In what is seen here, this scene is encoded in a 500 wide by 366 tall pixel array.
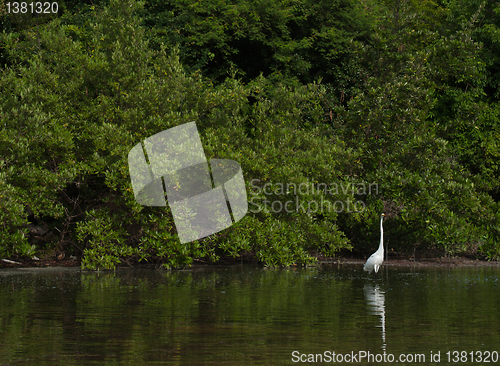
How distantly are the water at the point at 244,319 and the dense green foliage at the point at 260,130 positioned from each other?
323 cm

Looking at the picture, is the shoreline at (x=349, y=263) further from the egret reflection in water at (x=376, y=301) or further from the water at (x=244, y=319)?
the egret reflection in water at (x=376, y=301)

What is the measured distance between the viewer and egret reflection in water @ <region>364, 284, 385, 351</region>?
34.7ft

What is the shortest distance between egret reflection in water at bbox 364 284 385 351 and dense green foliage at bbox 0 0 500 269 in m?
5.68

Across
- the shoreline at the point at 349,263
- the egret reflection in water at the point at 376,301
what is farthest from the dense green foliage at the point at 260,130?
the egret reflection in water at the point at 376,301

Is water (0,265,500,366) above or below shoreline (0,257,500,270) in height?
above

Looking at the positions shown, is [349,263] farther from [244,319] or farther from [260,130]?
[244,319]

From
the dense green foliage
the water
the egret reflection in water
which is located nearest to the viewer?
the water

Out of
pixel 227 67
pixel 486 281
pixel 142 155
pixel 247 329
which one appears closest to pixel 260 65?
pixel 227 67

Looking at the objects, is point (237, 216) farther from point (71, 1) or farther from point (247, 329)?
point (71, 1)

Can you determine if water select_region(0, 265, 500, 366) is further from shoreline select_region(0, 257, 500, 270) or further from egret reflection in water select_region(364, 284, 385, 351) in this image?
shoreline select_region(0, 257, 500, 270)

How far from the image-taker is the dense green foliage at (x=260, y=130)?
19406mm

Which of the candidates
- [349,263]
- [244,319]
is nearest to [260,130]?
[349,263]

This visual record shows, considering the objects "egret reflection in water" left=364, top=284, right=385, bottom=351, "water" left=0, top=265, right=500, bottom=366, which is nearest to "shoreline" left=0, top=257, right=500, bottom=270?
"water" left=0, top=265, right=500, bottom=366

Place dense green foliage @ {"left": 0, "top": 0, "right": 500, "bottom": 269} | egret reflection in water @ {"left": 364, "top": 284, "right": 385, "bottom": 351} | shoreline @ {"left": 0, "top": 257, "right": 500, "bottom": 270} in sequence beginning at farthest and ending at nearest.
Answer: shoreline @ {"left": 0, "top": 257, "right": 500, "bottom": 270}
dense green foliage @ {"left": 0, "top": 0, "right": 500, "bottom": 269}
egret reflection in water @ {"left": 364, "top": 284, "right": 385, "bottom": 351}
